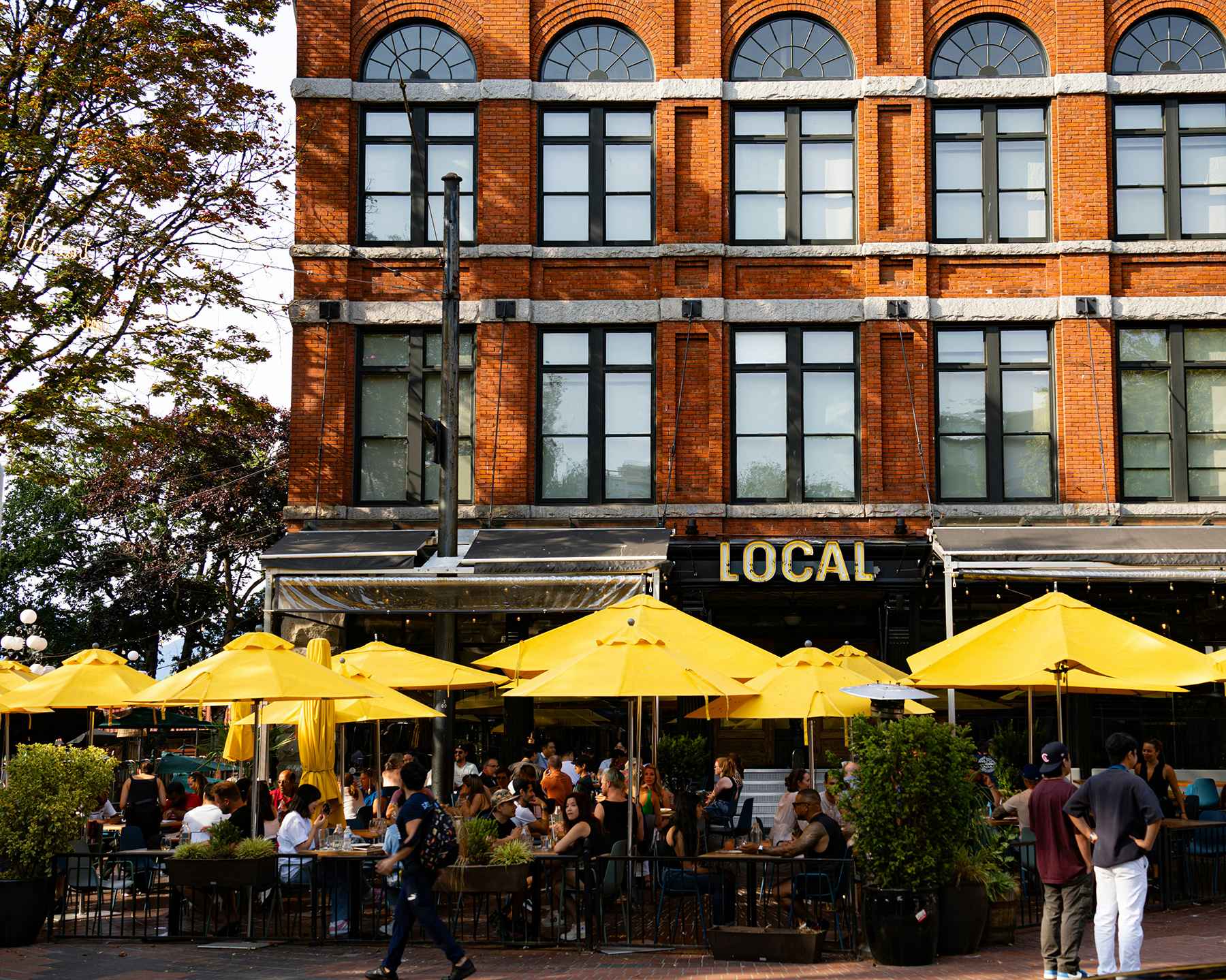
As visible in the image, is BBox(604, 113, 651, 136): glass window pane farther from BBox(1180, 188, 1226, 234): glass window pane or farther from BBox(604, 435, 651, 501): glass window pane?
BBox(1180, 188, 1226, 234): glass window pane

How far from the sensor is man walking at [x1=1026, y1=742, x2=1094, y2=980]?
34.0 feet

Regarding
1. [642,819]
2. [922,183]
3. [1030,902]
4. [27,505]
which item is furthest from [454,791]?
[27,505]

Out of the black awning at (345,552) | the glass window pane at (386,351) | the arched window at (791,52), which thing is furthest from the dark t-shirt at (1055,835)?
the arched window at (791,52)

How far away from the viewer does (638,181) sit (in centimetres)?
2348

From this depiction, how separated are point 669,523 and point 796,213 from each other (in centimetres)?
534

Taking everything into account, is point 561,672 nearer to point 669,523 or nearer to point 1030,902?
point 1030,902

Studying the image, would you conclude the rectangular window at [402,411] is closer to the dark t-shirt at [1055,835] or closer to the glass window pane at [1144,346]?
the glass window pane at [1144,346]

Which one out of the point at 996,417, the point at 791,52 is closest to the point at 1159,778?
the point at 996,417

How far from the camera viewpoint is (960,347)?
22891mm

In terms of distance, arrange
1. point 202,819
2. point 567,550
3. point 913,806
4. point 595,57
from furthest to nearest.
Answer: point 595,57
point 567,550
point 202,819
point 913,806

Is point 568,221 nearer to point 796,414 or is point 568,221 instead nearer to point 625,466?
point 625,466

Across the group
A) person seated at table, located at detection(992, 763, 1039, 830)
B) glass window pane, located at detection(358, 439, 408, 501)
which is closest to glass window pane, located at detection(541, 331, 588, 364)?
glass window pane, located at detection(358, 439, 408, 501)

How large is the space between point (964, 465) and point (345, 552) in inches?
376

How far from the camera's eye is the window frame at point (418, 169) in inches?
922
